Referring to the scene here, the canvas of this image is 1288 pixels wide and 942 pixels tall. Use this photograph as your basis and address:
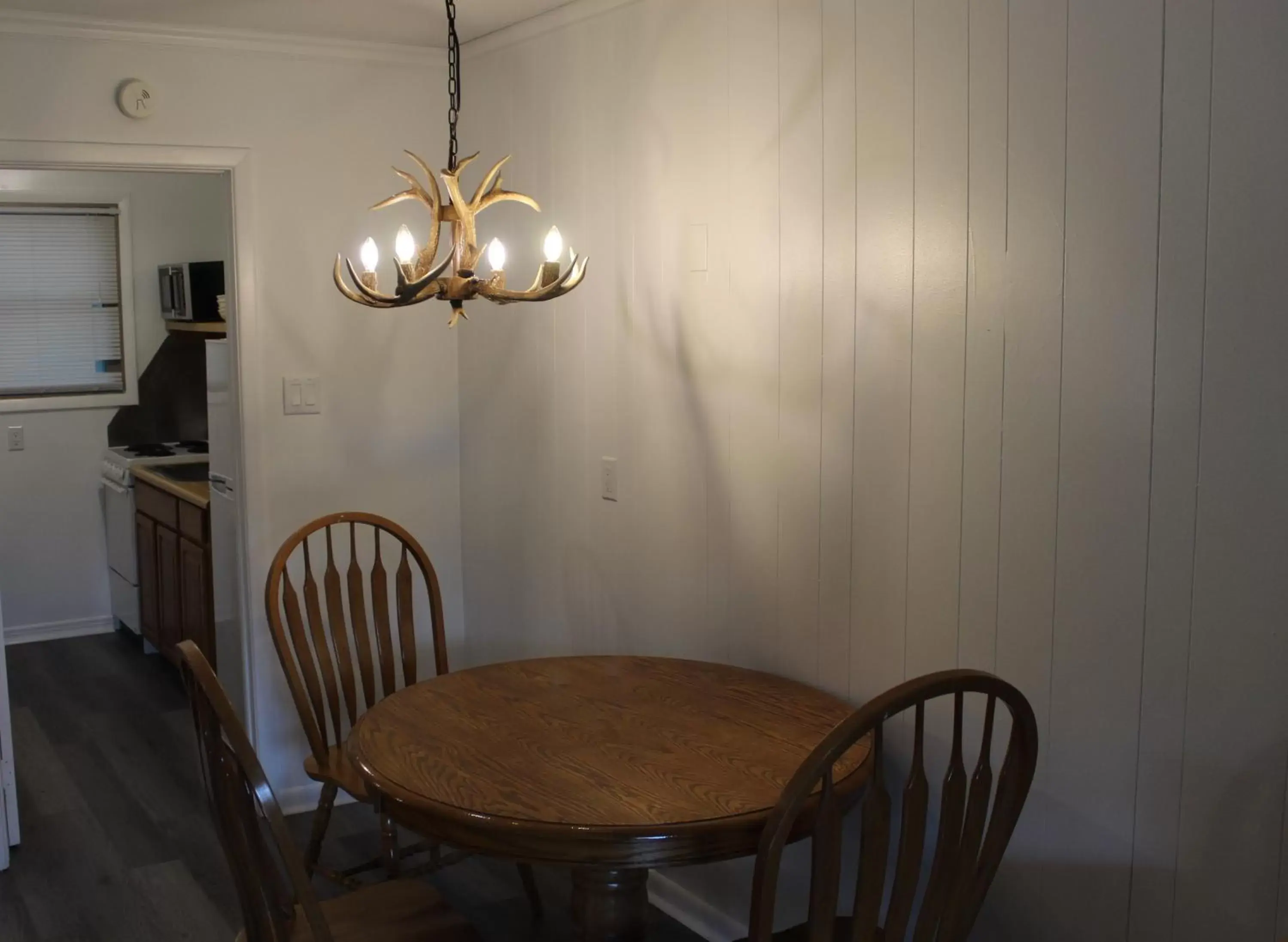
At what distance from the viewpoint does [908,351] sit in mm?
2268

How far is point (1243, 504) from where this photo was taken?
172 centimetres

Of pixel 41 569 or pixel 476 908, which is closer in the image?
pixel 476 908

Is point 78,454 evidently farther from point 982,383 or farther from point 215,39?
point 982,383

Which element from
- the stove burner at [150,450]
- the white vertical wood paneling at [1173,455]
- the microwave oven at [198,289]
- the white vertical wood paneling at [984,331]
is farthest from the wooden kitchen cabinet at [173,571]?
the white vertical wood paneling at [1173,455]

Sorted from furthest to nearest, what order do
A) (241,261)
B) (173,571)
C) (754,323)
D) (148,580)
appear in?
(148,580)
(173,571)
(241,261)
(754,323)

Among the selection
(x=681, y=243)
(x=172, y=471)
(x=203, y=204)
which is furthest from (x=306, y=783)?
(x=203, y=204)

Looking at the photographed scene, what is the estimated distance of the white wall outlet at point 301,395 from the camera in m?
3.64

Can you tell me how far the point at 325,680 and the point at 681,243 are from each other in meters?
1.36

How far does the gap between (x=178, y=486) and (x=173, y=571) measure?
373mm

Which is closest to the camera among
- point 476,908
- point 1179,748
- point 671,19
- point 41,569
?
point 1179,748

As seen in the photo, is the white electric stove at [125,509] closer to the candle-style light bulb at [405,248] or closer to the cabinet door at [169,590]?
the cabinet door at [169,590]

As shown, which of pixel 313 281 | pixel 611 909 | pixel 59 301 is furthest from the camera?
pixel 59 301

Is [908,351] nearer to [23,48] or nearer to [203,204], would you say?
[23,48]

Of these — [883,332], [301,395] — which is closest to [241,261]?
[301,395]
